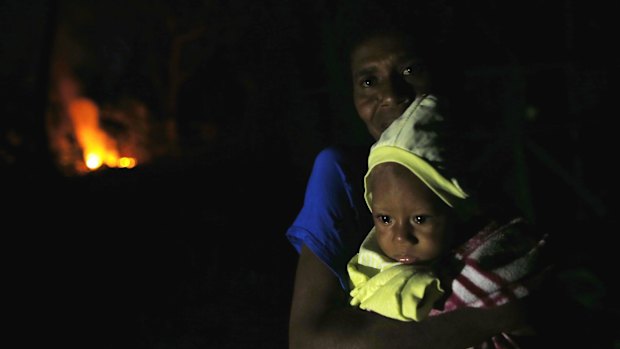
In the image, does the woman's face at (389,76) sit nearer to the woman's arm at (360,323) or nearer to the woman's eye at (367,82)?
the woman's eye at (367,82)

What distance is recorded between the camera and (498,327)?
1.46 metres

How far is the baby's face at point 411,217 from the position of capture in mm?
1563

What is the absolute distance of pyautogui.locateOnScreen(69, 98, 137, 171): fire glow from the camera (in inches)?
306

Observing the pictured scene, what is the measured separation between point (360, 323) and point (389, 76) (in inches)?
32.6

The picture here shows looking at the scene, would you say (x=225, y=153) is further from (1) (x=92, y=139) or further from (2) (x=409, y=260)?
(2) (x=409, y=260)

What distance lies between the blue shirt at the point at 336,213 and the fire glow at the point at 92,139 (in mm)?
6096

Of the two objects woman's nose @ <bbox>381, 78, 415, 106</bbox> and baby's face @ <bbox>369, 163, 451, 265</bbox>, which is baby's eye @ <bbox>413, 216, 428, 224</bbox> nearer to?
baby's face @ <bbox>369, 163, 451, 265</bbox>

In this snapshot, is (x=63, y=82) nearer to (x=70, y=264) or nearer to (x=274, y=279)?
(x=70, y=264)

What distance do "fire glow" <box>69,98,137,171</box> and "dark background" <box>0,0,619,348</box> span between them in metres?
0.31

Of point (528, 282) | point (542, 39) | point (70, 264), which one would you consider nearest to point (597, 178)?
point (542, 39)

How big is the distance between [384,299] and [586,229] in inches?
136

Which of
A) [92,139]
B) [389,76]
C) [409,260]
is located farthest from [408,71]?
[92,139]

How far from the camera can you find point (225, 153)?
270 inches

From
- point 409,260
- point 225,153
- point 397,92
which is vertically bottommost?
point 409,260
